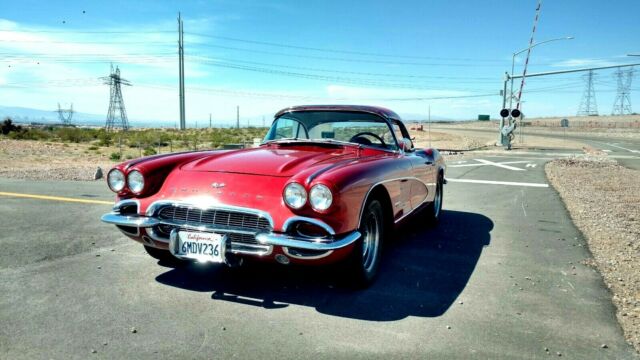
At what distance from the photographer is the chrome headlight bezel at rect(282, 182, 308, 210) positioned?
318 centimetres

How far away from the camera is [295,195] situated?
320cm

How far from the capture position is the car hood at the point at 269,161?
3633mm

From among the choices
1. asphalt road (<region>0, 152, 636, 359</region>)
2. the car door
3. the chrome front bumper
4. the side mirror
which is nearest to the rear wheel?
the car door

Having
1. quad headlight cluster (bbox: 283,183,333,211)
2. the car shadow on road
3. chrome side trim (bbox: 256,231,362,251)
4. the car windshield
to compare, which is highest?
the car windshield

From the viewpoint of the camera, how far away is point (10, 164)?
49.9 feet

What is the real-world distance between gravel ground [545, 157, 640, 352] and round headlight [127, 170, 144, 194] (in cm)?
360

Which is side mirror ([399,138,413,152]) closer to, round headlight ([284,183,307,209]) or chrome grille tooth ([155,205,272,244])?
round headlight ([284,183,307,209])

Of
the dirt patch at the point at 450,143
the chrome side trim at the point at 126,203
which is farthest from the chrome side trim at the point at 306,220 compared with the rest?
the dirt patch at the point at 450,143

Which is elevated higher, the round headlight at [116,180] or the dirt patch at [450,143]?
the round headlight at [116,180]

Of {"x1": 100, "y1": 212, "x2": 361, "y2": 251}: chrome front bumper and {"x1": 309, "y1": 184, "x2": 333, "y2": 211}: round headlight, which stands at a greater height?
{"x1": 309, "y1": 184, "x2": 333, "y2": 211}: round headlight

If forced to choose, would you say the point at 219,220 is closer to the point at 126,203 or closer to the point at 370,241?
the point at 126,203

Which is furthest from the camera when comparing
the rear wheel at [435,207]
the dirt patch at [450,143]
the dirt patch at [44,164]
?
the dirt patch at [450,143]

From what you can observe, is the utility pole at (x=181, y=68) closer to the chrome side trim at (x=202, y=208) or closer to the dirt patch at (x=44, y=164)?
the dirt patch at (x=44, y=164)

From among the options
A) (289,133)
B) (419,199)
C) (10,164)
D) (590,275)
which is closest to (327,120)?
(289,133)
